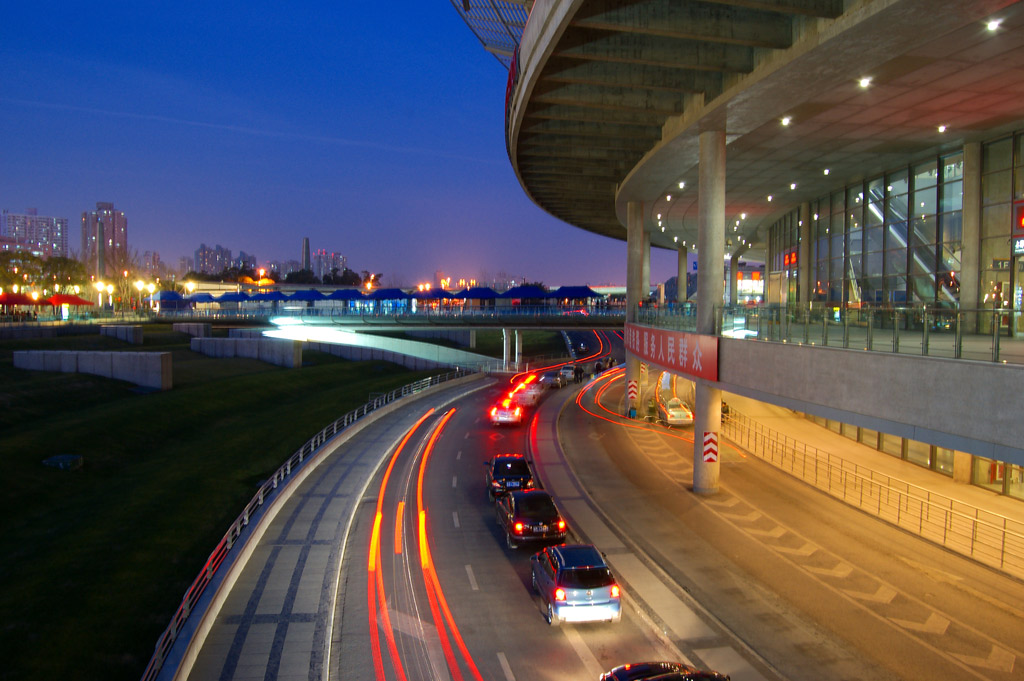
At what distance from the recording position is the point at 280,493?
19.8 m

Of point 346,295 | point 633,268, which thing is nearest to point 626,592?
point 633,268

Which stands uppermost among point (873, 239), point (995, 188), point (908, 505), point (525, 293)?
point (995, 188)

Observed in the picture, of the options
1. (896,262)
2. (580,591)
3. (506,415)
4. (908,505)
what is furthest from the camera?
(506,415)

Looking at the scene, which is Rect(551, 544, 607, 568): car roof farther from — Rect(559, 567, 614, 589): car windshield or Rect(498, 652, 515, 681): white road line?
Rect(498, 652, 515, 681): white road line

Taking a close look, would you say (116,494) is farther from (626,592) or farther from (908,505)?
(908,505)

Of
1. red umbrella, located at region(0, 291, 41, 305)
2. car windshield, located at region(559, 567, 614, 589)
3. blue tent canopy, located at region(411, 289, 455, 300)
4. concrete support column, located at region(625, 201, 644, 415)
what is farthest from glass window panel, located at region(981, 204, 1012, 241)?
red umbrella, located at region(0, 291, 41, 305)

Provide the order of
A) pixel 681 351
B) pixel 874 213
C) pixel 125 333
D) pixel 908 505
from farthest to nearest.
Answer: pixel 125 333, pixel 874 213, pixel 681 351, pixel 908 505

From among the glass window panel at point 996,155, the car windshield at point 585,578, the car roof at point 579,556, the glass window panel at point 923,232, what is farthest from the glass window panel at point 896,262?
the car windshield at point 585,578

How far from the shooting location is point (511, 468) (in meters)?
22.4

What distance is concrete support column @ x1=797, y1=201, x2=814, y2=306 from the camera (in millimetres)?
39781

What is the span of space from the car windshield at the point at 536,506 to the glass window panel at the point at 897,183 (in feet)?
74.9

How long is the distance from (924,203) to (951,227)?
233 cm

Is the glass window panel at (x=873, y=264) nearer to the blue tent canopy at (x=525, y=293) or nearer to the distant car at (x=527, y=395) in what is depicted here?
the distant car at (x=527, y=395)

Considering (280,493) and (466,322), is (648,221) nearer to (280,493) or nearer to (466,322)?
(466,322)
